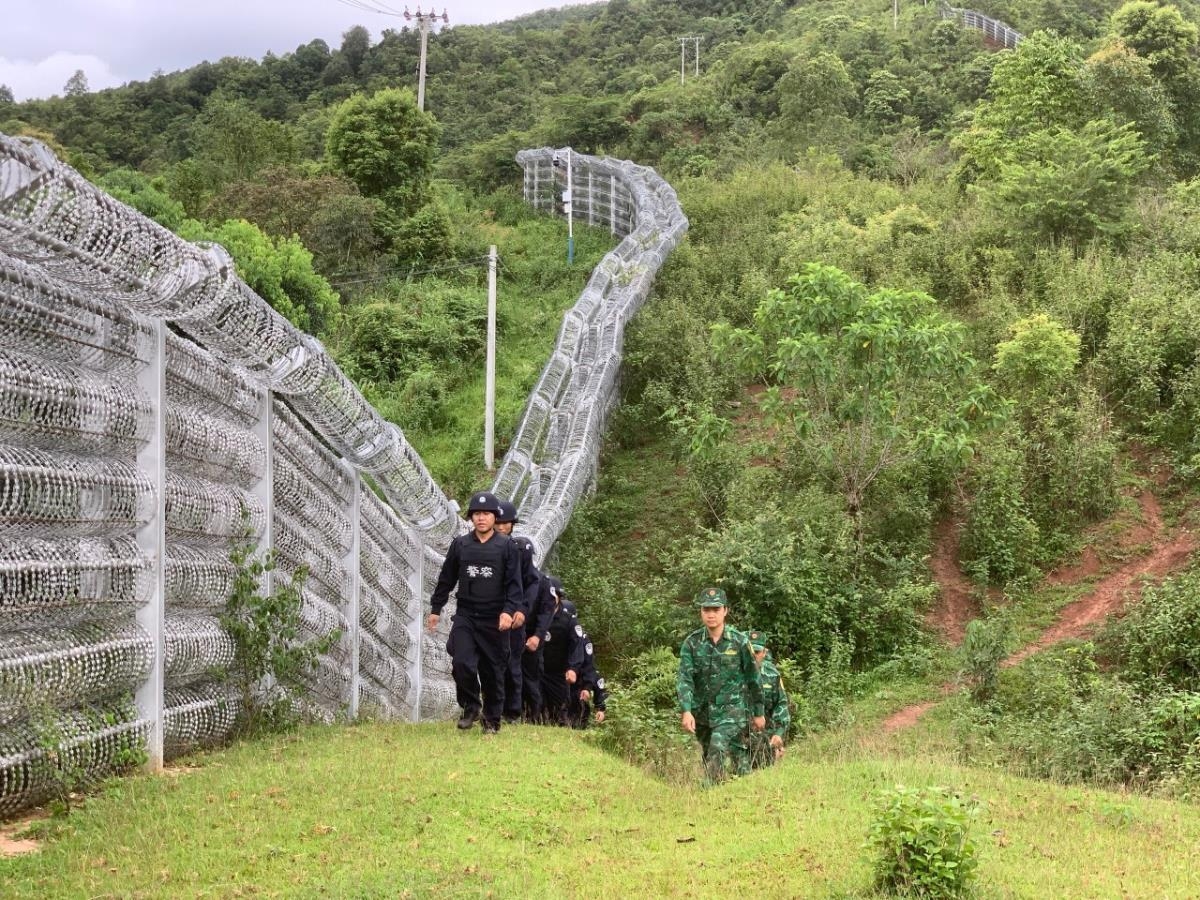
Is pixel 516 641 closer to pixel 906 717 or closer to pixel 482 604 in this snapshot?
pixel 482 604

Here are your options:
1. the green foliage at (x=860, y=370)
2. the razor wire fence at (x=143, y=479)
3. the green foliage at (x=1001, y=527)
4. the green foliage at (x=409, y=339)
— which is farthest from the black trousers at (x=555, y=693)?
the green foliage at (x=409, y=339)

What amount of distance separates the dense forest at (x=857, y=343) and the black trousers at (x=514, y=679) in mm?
829

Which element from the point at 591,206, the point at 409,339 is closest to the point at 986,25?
the point at 591,206

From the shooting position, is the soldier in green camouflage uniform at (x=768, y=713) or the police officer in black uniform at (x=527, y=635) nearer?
the soldier in green camouflage uniform at (x=768, y=713)

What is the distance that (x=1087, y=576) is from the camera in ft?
55.6

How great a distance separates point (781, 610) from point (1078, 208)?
1315 centimetres

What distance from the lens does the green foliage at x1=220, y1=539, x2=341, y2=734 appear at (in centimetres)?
713

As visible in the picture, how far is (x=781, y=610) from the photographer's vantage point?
50.8 ft

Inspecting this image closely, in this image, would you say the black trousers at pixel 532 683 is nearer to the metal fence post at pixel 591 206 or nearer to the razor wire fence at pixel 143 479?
the razor wire fence at pixel 143 479

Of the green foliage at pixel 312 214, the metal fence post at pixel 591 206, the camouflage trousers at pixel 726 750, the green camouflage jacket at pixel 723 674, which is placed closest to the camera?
the camouflage trousers at pixel 726 750

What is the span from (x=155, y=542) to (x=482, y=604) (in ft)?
10.5

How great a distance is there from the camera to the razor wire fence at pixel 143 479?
512 centimetres

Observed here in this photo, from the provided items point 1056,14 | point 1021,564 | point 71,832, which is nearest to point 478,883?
point 71,832

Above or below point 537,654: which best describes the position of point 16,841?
above
